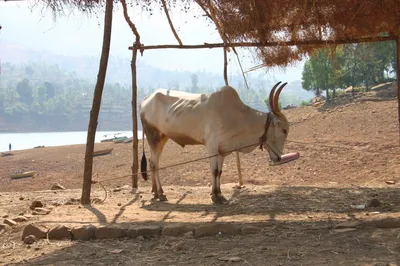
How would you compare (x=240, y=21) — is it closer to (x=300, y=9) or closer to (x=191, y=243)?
(x=300, y=9)

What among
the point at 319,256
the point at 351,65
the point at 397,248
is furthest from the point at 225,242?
the point at 351,65

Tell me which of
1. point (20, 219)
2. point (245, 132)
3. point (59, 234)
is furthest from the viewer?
point (245, 132)

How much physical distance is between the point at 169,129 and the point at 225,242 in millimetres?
3349

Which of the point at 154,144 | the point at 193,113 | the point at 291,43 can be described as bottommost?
the point at 154,144

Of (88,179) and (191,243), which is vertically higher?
(88,179)

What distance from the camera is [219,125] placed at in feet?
26.3

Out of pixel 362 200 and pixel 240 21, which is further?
pixel 240 21

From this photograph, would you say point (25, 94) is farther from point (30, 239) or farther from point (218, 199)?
point (30, 239)

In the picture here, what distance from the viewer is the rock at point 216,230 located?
5.62 m

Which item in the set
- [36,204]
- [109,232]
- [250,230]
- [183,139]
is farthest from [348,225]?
[36,204]

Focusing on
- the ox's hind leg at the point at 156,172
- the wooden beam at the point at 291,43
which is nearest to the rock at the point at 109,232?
the ox's hind leg at the point at 156,172

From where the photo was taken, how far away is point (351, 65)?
103 ft

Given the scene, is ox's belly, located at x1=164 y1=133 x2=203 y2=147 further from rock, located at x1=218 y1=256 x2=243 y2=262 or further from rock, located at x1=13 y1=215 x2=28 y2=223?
rock, located at x1=218 y1=256 x2=243 y2=262

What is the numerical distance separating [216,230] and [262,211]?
1.63 m
